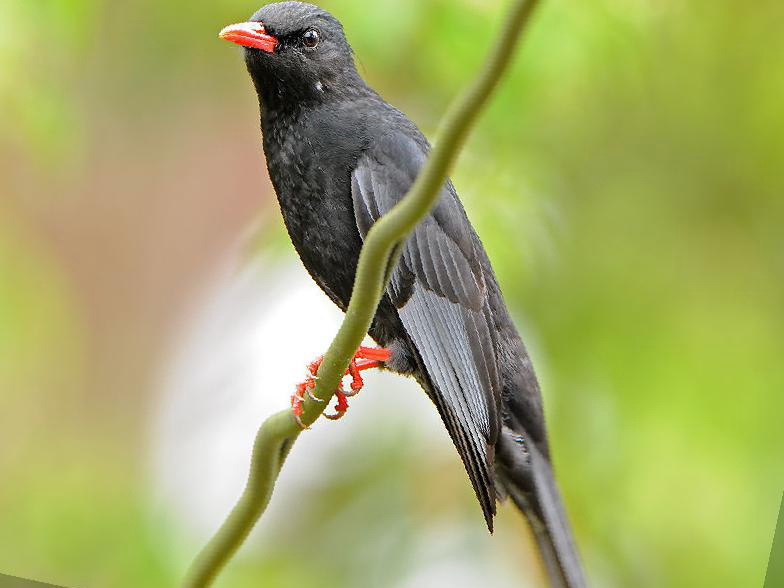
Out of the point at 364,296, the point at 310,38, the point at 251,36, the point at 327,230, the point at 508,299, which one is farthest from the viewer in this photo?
the point at 508,299

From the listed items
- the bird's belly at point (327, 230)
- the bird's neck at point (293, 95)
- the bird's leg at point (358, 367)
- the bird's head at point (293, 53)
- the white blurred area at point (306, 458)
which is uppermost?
the bird's head at point (293, 53)

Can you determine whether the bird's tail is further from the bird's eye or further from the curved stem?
the bird's eye

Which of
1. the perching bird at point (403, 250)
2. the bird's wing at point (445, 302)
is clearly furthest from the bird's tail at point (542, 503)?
the bird's wing at point (445, 302)

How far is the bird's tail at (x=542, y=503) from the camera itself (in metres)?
3.41

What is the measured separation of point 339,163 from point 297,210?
0.58 ft

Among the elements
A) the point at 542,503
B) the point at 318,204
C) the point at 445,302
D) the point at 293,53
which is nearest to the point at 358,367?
the point at 445,302

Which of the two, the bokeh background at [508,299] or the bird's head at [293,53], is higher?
Answer: the bird's head at [293,53]

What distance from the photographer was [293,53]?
351cm

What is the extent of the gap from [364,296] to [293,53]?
1693mm

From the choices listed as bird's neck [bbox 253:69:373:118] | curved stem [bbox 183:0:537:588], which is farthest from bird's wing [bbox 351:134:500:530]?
curved stem [bbox 183:0:537:588]

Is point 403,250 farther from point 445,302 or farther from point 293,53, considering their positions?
point 293,53

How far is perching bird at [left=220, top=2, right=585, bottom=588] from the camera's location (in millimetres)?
3262

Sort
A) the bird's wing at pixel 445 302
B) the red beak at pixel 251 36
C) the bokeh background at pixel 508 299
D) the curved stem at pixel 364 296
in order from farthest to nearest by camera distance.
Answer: the bokeh background at pixel 508 299 → the red beak at pixel 251 36 → the bird's wing at pixel 445 302 → the curved stem at pixel 364 296

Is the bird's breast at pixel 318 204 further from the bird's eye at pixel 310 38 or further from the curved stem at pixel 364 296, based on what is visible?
the curved stem at pixel 364 296
